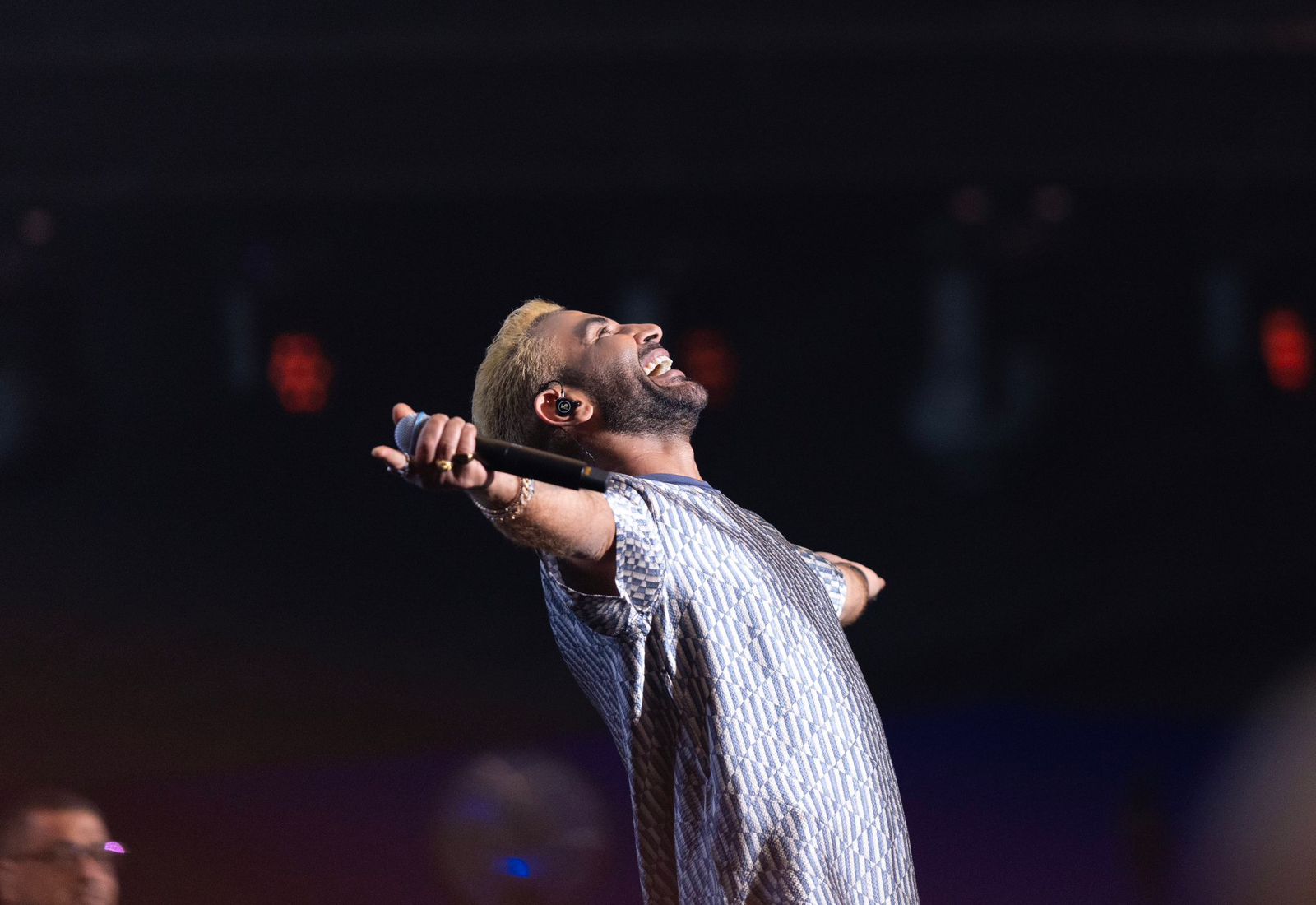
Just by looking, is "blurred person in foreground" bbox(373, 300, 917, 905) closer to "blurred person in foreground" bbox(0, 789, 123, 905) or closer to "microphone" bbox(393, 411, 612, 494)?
"microphone" bbox(393, 411, 612, 494)

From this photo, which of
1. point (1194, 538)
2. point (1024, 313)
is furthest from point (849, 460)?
point (1194, 538)

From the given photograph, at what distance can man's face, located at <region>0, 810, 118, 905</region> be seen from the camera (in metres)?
2.40

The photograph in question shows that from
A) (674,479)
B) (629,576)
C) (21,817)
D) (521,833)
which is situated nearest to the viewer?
(629,576)

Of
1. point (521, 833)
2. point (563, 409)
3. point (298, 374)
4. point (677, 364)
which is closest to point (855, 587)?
point (563, 409)

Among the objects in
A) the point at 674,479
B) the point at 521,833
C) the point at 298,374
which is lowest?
the point at 521,833

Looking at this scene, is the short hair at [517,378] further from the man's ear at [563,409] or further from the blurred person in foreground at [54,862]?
the blurred person in foreground at [54,862]

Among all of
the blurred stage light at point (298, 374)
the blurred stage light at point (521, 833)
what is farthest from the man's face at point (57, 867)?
the blurred stage light at point (298, 374)

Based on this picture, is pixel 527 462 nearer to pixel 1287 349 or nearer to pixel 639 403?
pixel 639 403

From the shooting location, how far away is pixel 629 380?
1.97 metres

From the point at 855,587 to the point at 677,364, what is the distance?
308 cm

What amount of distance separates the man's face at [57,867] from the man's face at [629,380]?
1.28 m

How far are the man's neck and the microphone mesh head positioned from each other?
60 cm

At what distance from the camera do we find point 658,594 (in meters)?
1.65

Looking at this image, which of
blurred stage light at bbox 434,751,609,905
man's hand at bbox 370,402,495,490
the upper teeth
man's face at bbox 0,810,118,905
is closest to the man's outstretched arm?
man's hand at bbox 370,402,495,490
